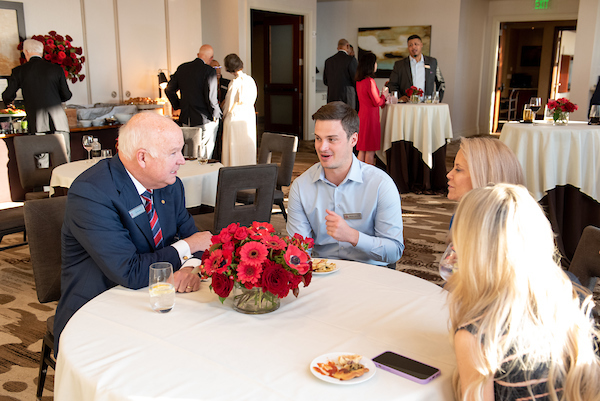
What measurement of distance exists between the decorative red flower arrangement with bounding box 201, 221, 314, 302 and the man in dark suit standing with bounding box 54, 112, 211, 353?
10.7 inches

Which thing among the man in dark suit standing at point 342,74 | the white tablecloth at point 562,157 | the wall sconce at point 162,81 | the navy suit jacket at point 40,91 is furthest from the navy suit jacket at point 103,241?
the man in dark suit standing at point 342,74

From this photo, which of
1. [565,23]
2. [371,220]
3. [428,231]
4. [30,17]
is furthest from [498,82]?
[371,220]

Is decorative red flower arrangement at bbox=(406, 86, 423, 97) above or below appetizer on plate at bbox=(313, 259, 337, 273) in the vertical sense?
above

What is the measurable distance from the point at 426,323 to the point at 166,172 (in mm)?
1120

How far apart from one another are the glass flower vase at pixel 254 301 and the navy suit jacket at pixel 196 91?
5639 mm

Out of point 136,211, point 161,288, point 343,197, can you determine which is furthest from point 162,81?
point 161,288

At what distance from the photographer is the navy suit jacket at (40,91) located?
611 cm

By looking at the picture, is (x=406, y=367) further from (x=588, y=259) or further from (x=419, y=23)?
(x=419, y=23)

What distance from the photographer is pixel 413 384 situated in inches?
48.8

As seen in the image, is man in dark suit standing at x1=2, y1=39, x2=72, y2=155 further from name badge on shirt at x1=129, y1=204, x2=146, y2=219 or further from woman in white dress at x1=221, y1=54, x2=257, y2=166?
name badge on shirt at x1=129, y1=204, x2=146, y2=219

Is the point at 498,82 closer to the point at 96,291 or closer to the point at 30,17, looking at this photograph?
the point at 30,17

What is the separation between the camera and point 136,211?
2.02 meters

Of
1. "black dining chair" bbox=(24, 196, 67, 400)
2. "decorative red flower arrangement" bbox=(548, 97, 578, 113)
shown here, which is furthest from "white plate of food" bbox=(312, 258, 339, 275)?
"decorative red flower arrangement" bbox=(548, 97, 578, 113)

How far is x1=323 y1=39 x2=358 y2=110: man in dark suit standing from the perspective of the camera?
8.87m
